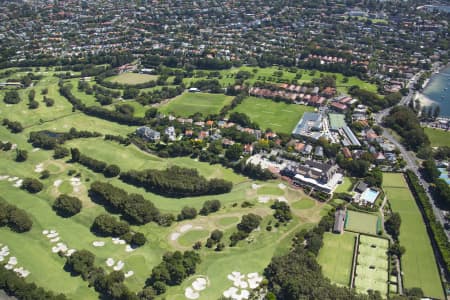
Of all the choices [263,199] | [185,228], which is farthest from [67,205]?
[263,199]

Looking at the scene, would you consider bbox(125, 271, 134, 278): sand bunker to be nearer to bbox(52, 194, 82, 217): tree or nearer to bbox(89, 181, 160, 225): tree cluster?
bbox(89, 181, 160, 225): tree cluster

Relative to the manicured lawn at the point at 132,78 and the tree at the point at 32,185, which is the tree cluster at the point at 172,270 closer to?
the tree at the point at 32,185

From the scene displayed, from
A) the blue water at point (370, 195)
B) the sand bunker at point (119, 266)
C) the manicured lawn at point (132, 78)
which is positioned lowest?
the sand bunker at point (119, 266)

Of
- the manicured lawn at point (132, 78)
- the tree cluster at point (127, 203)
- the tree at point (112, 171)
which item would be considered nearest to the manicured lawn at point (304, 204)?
the tree cluster at point (127, 203)

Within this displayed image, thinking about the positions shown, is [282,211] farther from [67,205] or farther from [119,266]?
[67,205]

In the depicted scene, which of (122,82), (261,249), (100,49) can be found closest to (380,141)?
(261,249)

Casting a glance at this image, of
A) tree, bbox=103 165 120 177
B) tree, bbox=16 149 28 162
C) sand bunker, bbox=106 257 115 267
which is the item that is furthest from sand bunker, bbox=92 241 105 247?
tree, bbox=16 149 28 162
